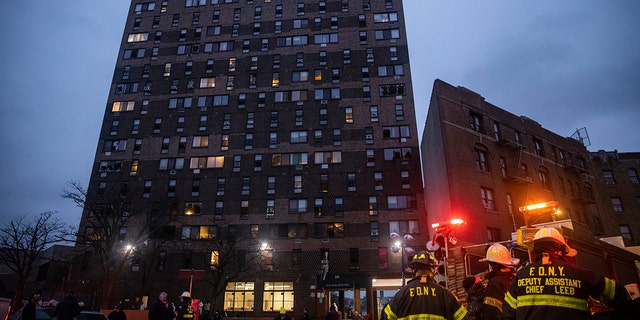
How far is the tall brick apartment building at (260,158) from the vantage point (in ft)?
134

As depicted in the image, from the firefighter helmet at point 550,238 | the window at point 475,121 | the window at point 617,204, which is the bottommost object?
the firefighter helmet at point 550,238

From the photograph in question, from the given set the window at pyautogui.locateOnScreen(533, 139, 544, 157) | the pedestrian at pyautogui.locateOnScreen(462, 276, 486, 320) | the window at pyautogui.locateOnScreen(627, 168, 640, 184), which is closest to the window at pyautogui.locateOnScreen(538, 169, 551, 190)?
the window at pyautogui.locateOnScreen(533, 139, 544, 157)

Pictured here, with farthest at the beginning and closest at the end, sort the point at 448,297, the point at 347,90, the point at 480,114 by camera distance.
Result: the point at 347,90 < the point at 480,114 < the point at 448,297

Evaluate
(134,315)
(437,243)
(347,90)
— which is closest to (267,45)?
(347,90)

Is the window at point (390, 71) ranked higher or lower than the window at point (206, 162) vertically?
higher

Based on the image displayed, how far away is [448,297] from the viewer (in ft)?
15.7

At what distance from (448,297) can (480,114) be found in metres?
29.7

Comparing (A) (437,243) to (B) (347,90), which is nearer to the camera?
(A) (437,243)

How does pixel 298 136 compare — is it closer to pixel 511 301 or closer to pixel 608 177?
pixel 608 177

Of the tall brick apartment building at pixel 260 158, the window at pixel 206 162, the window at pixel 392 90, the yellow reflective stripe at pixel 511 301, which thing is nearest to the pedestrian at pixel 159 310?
the yellow reflective stripe at pixel 511 301

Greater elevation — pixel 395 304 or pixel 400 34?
pixel 400 34

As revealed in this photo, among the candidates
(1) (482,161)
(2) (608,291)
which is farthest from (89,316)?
(1) (482,161)

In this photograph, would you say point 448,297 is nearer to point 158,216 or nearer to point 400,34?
point 158,216

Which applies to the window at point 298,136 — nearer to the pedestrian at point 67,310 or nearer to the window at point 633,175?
the pedestrian at point 67,310
